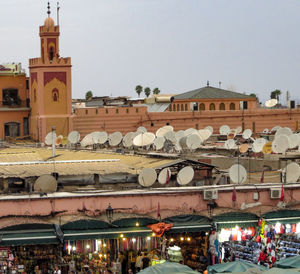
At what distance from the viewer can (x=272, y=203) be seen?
22.9 m

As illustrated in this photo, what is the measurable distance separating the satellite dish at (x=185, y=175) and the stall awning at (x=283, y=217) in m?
2.41

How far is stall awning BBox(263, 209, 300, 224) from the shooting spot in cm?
2242

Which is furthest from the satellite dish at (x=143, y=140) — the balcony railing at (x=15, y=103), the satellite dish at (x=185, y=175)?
the balcony railing at (x=15, y=103)

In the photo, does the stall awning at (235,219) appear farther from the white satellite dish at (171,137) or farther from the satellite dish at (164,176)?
the white satellite dish at (171,137)

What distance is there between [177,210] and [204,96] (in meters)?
37.1

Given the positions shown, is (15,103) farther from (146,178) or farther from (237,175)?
(237,175)

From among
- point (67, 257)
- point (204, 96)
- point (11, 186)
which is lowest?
point (67, 257)

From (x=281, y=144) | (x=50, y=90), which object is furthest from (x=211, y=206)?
(x=50, y=90)

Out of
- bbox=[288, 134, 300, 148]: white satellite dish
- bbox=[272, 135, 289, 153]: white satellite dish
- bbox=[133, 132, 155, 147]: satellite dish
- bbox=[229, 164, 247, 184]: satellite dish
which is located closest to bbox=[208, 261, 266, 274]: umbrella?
bbox=[229, 164, 247, 184]: satellite dish

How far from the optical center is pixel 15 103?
5072 cm

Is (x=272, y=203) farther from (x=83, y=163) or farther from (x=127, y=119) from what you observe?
(x=127, y=119)

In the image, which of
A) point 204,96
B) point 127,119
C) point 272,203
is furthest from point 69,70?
point 272,203

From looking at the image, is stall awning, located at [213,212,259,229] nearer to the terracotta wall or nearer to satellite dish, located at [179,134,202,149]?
satellite dish, located at [179,134,202,149]

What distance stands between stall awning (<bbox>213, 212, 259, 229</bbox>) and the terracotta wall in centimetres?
2802
